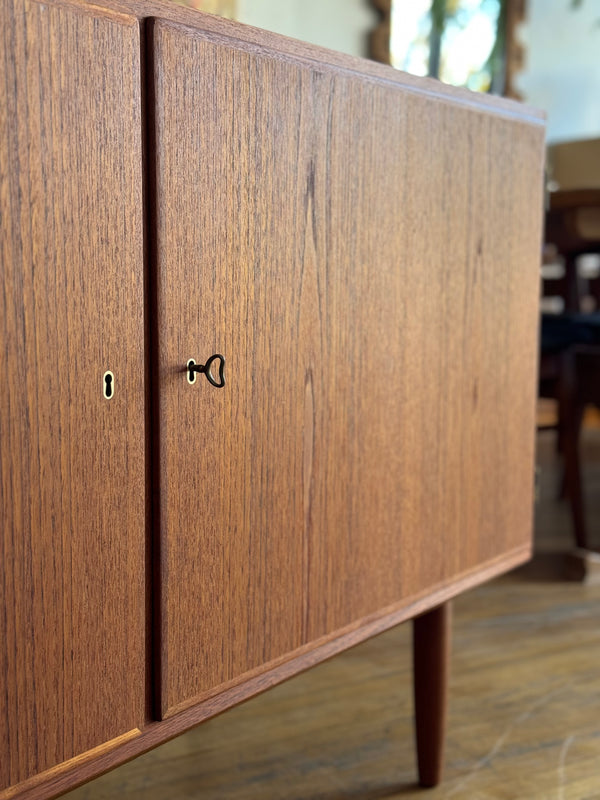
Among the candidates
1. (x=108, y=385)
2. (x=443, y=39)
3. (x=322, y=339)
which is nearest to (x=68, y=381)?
(x=108, y=385)

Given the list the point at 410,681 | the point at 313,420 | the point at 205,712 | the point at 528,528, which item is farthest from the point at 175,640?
the point at 410,681

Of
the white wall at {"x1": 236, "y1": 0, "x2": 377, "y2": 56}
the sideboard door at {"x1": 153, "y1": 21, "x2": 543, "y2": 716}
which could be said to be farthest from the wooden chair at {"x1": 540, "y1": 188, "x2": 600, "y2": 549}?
the sideboard door at {"x1": 153, "y1": 21, "x2": 543, "y2": 716}

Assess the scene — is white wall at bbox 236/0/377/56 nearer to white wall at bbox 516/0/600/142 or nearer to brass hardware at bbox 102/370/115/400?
white wall at bbox 516/0/600/142

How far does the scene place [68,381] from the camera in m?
0.61

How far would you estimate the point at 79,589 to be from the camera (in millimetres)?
640

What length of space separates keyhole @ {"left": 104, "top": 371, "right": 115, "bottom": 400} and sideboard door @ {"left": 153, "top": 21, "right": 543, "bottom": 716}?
43 mm

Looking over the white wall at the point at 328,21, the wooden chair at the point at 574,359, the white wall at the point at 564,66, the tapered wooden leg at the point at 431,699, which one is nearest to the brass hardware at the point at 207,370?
the tapered wooden leg at the point at 431,699

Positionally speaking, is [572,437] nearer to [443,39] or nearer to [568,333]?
[568,333]

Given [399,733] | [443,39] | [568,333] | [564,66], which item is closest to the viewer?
[399,733]

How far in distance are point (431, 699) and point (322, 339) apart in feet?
1.79

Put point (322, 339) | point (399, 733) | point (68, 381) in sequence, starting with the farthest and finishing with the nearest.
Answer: point (399, 733)
point (322, 339)
point (68, 381)

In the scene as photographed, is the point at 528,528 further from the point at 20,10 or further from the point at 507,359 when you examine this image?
the point at 20,10

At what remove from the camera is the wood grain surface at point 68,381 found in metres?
0.57

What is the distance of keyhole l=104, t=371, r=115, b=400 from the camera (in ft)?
2.10
